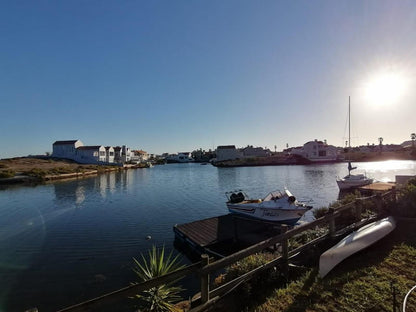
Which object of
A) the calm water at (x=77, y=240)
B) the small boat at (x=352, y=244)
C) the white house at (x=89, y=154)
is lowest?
the calm water at (x=77, y=240)

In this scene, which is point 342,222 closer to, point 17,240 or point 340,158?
point 17,240

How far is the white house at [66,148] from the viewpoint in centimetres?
9031

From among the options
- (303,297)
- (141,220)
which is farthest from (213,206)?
(303,297)

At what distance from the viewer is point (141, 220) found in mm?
Answer: 17875

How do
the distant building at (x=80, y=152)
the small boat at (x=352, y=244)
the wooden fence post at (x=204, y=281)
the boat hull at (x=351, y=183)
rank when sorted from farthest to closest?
the distant building at (x=80, y=152), the boat hull at (x=351, y=183), the small boat at (x=352, y=244), the wooden fence post at (x=204, y=281)

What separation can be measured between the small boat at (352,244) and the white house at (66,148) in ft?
328

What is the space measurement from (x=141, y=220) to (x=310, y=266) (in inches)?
562

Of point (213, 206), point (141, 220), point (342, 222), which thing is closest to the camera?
point (342, 222)

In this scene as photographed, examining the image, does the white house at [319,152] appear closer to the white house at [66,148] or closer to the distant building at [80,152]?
the distant building at [80,152]

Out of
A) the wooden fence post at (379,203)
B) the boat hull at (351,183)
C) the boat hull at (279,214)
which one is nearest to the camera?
the wooden fence post at (379,203)

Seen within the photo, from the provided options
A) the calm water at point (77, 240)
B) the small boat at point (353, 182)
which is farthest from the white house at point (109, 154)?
the small boat at point (353, 182)

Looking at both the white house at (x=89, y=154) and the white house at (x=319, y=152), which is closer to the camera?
the white house at (x=89, y=154)

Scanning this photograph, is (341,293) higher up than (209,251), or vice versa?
(341,293)

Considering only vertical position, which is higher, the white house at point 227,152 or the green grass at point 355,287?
the white house at point 227,152
